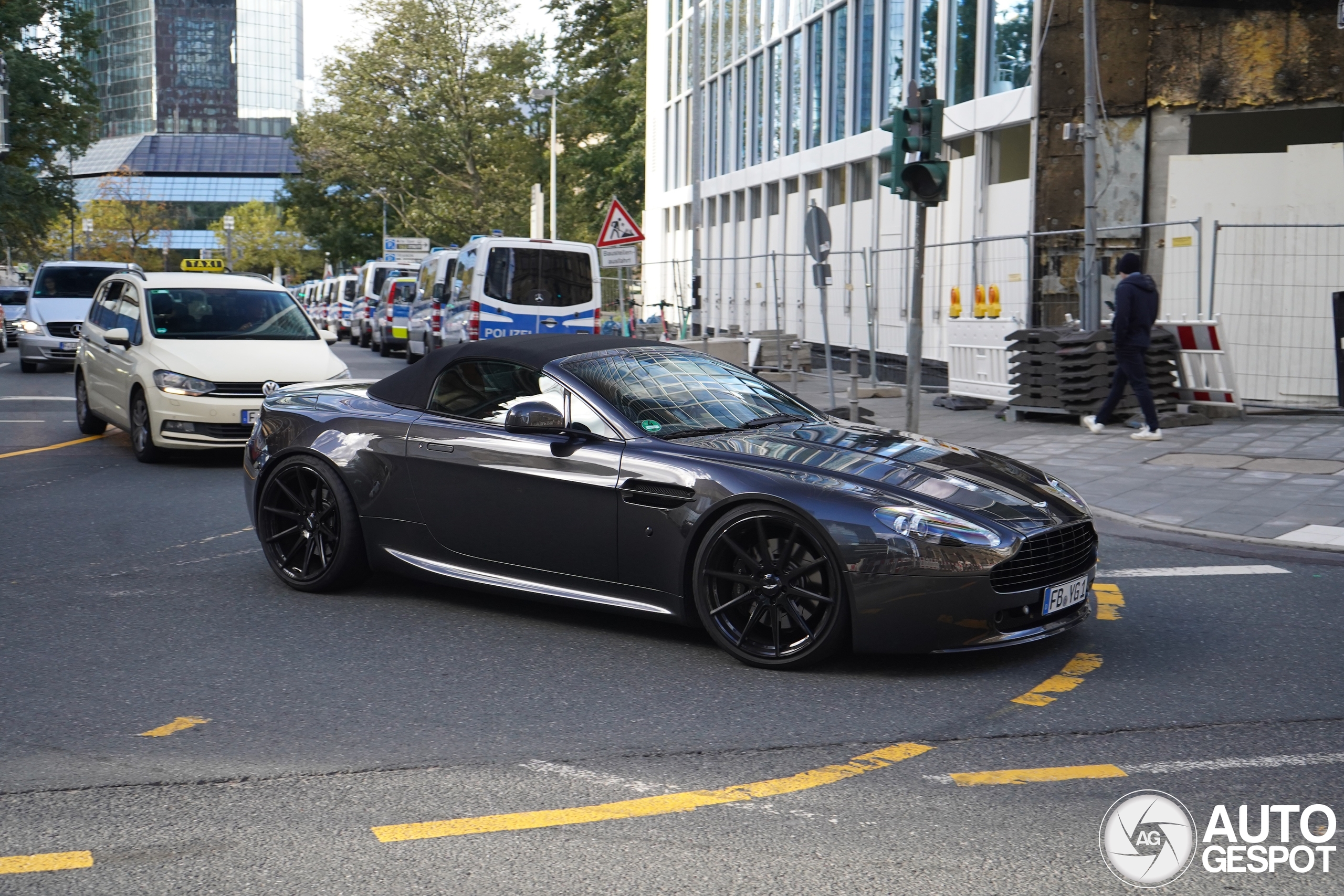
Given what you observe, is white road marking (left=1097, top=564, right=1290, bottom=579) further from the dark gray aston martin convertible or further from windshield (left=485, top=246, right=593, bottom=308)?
windshield (left=485, top=246, right=593, bottom=308)

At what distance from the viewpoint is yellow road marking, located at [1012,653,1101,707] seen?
5117mm

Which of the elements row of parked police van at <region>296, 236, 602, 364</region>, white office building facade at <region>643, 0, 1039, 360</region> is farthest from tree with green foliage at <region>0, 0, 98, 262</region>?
row of parked police van at <region>296, 236, 602, 364</region>

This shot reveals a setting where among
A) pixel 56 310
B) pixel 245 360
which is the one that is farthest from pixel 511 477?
pixel 56 310

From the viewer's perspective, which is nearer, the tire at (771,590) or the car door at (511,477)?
the tire at (771,590)

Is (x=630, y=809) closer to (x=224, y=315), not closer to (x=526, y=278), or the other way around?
(x=224, y=315)

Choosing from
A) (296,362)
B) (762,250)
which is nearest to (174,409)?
(296,362)

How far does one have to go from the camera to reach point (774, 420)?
650 centimetres

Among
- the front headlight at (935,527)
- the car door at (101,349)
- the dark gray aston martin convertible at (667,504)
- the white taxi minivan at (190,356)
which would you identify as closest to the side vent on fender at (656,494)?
the dark gray aston martin convertible at (667,504)

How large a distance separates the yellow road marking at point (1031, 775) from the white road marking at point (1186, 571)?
3364 millimetres

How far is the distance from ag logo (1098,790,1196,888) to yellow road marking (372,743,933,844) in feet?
2.50

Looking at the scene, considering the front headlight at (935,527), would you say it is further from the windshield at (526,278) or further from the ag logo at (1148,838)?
the windshield at (526,278)

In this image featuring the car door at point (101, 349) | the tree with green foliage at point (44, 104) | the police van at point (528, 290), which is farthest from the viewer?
the tree with green foliage at point (44, 104)

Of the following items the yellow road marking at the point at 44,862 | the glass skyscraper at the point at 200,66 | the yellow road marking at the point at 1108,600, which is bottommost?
the yellow road marking at the point at 44,862

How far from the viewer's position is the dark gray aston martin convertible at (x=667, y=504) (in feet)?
17.5
